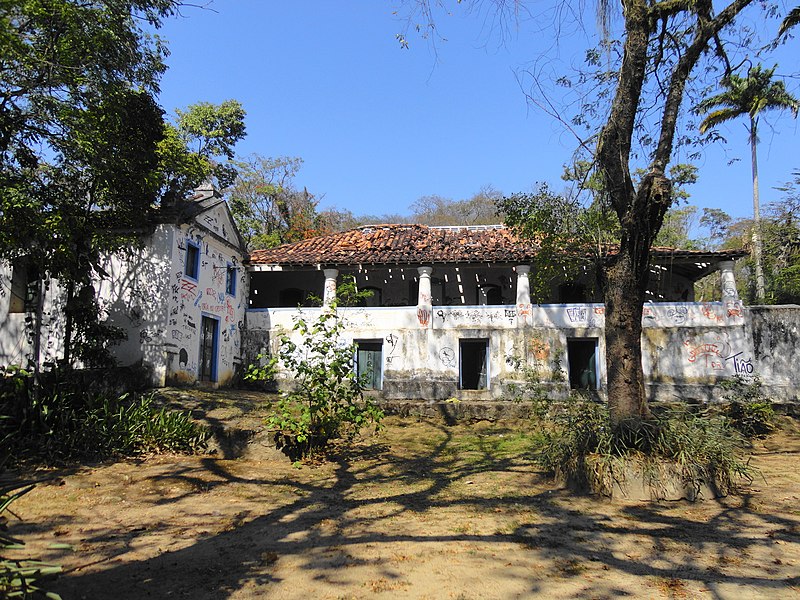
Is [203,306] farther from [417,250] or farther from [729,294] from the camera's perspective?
Answer: [729,294]

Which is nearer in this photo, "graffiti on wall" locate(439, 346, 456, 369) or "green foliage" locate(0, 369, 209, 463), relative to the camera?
"green foliage" locate(0, 369, 209, 463)

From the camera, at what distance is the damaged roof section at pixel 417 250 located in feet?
48.1

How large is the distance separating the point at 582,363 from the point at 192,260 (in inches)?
416

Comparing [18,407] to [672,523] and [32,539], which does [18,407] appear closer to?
[32,539]

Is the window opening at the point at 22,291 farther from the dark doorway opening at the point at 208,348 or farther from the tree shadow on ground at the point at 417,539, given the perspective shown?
the tree shadow on ground at the point at 417,539

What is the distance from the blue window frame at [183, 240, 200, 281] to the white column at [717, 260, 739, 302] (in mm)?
13411

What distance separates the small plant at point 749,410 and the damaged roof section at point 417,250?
3429 mm

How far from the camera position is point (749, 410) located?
461 inches

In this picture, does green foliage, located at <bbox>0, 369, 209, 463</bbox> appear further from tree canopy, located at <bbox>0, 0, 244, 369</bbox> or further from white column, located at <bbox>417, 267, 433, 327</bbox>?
white column, located at <bbox>417, 267, 433, 327</bbox>

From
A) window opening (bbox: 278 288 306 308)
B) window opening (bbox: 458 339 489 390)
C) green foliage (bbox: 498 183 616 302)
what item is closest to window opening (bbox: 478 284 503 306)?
window opening (bbox: 458 339 489 390)

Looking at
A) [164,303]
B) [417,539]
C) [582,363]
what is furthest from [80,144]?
[582,363]

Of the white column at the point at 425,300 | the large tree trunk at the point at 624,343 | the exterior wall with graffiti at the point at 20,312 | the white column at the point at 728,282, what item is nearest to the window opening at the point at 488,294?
the white column at the point at 425,300

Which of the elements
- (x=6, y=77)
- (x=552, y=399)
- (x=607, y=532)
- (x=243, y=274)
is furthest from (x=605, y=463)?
(x=243, y=274)

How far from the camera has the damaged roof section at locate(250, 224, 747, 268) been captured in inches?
577
